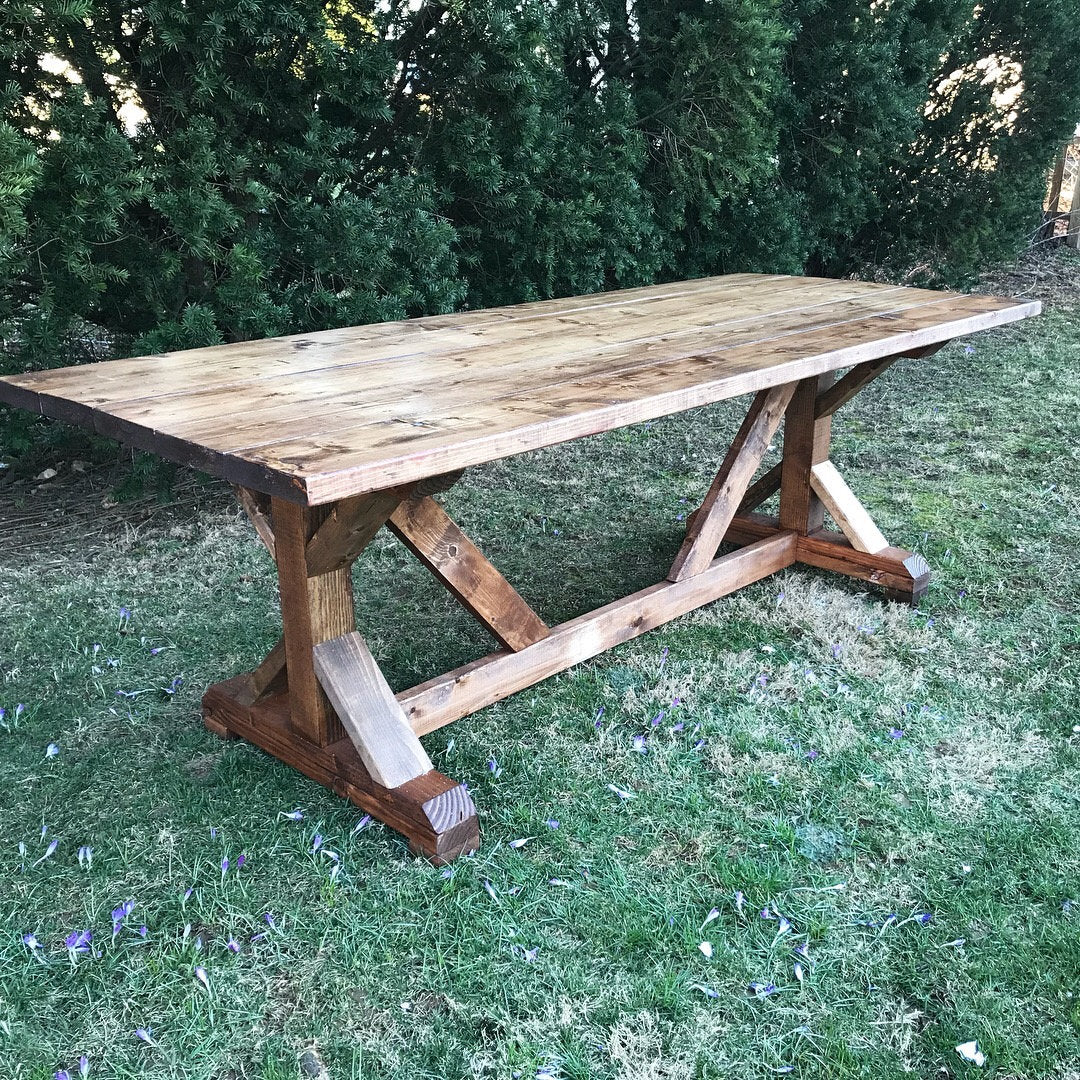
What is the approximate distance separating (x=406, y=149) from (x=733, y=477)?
6.42ft

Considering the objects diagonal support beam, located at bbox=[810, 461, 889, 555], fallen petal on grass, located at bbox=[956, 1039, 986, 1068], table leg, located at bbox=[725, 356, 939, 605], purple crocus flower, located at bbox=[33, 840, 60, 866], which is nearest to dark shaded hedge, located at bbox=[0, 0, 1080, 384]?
table leg, located at bbox=[725, 356, 939, 605]

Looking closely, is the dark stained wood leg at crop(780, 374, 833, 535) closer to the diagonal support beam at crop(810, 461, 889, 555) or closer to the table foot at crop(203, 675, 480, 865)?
the diagonal support beam at crop(810, 461, 889, 555)

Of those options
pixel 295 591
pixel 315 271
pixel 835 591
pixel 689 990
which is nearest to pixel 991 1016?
pixel 689 990

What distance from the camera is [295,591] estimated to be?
6.83 ft

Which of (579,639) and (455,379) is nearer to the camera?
(455,379)

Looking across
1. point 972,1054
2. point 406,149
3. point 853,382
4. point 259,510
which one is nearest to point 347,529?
point 259,510

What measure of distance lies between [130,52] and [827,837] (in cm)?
318

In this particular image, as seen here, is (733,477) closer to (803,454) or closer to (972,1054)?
(803,454)

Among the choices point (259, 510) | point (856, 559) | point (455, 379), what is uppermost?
point (455, 379)

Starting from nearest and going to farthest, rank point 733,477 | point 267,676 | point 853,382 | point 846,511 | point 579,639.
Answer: point 267,676
point 579,639
point 733,477
point 853,382
point 846,511

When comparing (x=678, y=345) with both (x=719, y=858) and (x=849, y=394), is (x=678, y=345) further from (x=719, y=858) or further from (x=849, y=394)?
(x=719, y=858)

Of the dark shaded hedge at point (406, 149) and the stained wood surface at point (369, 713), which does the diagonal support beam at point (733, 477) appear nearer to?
the stained wood surface at point (369, 713)

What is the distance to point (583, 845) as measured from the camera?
2.05m

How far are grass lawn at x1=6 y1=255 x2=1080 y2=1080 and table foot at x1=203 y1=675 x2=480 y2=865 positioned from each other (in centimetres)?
4
